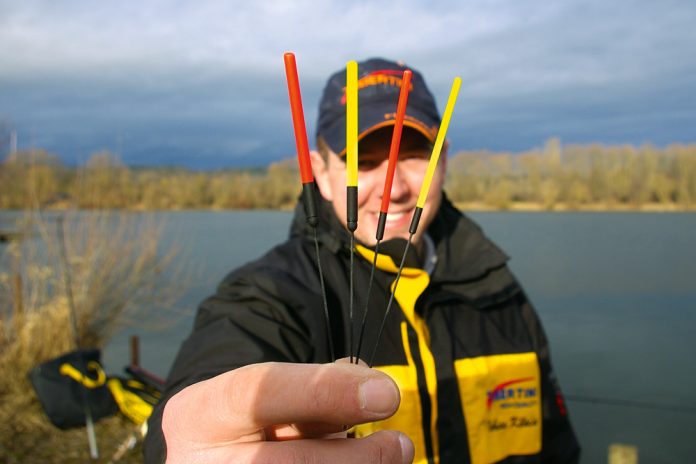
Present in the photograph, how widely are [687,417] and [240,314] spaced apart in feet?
30.7

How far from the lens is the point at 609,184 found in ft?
95.5

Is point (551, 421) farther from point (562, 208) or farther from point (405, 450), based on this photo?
point (562, 208)

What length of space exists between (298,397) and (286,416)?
0.11ft

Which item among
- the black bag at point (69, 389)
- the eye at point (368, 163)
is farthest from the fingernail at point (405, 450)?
the black bag at point (69, 389)

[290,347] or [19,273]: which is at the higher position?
[290,347]

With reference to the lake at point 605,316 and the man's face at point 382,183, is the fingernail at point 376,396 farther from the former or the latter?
the lake at point 605,316

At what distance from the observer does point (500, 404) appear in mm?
1839

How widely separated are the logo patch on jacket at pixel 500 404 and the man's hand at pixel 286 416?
3.38 ft

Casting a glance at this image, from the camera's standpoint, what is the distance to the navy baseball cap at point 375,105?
1740 mm

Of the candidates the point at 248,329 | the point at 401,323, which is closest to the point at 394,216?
the point at 401,323

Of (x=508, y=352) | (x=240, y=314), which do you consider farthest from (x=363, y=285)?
(x=508, y=352)

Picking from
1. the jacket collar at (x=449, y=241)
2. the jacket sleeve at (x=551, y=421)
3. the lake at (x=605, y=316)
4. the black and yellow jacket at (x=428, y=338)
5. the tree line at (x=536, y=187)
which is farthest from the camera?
the tree line at (x=536, y=187)

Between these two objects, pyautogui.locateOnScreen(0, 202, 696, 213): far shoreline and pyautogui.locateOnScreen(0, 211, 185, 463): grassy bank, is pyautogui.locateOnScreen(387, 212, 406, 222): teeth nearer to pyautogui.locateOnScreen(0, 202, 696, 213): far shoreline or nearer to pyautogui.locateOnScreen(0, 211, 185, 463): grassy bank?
pyautogui.locateOnScreen(0, 211, 185, 463): grassy bank

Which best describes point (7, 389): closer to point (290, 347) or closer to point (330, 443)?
point (290, 347)
